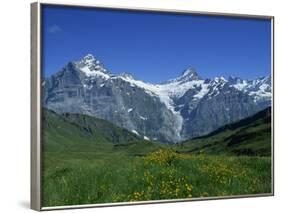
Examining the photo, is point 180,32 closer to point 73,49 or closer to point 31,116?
point 73,49

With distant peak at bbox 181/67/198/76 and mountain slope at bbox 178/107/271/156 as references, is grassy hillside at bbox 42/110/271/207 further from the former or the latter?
distant peak at bbox 181/67/198/76

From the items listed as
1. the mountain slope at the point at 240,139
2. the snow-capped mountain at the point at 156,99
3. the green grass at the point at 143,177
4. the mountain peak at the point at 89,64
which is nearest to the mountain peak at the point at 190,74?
the snow-capped mountain at the point at 156,99

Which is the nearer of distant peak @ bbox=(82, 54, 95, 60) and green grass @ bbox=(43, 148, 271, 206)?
green grass @ bbox=(43, 148, 271, 206)

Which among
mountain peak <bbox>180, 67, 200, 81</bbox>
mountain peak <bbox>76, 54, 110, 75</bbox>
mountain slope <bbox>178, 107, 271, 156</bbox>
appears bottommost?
mountain slope <bbox>178, 107, 271, 156</bbox>

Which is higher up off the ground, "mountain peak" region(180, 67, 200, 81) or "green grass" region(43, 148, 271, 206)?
"mountain peak" region(180, 67, 200, 81)

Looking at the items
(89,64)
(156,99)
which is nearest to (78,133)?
(89,64)

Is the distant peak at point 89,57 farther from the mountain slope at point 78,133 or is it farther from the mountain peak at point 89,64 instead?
the mountain slope at point 78,133

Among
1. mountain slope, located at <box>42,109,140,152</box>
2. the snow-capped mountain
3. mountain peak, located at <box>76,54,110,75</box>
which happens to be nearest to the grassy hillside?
mountain slope, located at <box>42,109,140,152</box>
